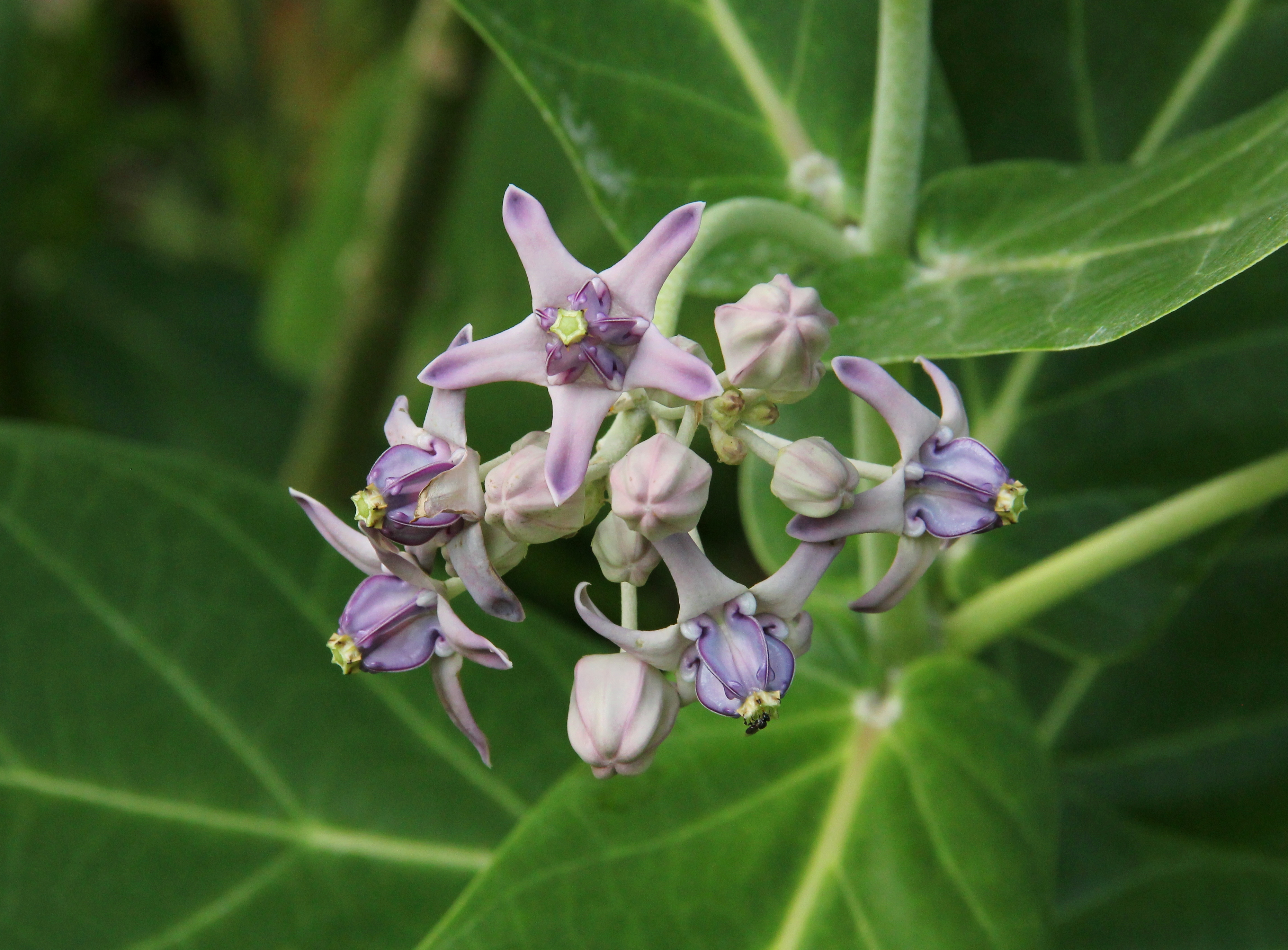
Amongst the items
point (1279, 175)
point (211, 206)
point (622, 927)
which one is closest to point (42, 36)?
point (211, 206)

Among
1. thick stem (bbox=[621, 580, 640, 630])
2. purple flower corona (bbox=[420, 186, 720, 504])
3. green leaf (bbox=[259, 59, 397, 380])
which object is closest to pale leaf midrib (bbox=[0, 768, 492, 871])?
thick stem (bbox=[621, 580, 640, 630])

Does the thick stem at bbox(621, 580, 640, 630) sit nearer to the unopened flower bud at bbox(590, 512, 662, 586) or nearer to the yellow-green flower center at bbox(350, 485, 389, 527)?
the unopened flower bud at bbox(590, 512, 662, 586)

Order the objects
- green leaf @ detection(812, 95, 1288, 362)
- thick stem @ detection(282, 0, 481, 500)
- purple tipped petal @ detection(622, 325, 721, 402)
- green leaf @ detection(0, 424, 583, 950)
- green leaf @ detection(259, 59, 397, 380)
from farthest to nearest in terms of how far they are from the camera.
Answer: green leaf @ detection(259, 59, 397, 380) < thick stem @ detection(282, 0, 481, 500) < green leaf @ detection(0, 424, 583, 950) < green leaf @ detection(812, 95, 1288, 362) < purple tipped petal @ detection(622, 325, 721, 402)

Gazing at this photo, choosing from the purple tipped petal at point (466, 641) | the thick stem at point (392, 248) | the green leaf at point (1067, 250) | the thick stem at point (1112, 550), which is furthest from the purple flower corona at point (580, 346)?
the thick stem at point (392, 248)

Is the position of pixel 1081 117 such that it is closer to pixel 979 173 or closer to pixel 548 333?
pixel 979 173

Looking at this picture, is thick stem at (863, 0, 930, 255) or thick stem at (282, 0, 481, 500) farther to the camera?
thick stem at (282, 0, 481, 500)

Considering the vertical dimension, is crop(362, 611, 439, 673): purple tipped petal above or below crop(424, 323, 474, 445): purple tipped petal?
below

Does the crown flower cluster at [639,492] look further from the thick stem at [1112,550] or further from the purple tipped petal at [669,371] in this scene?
the thick stem at [1112,550]
